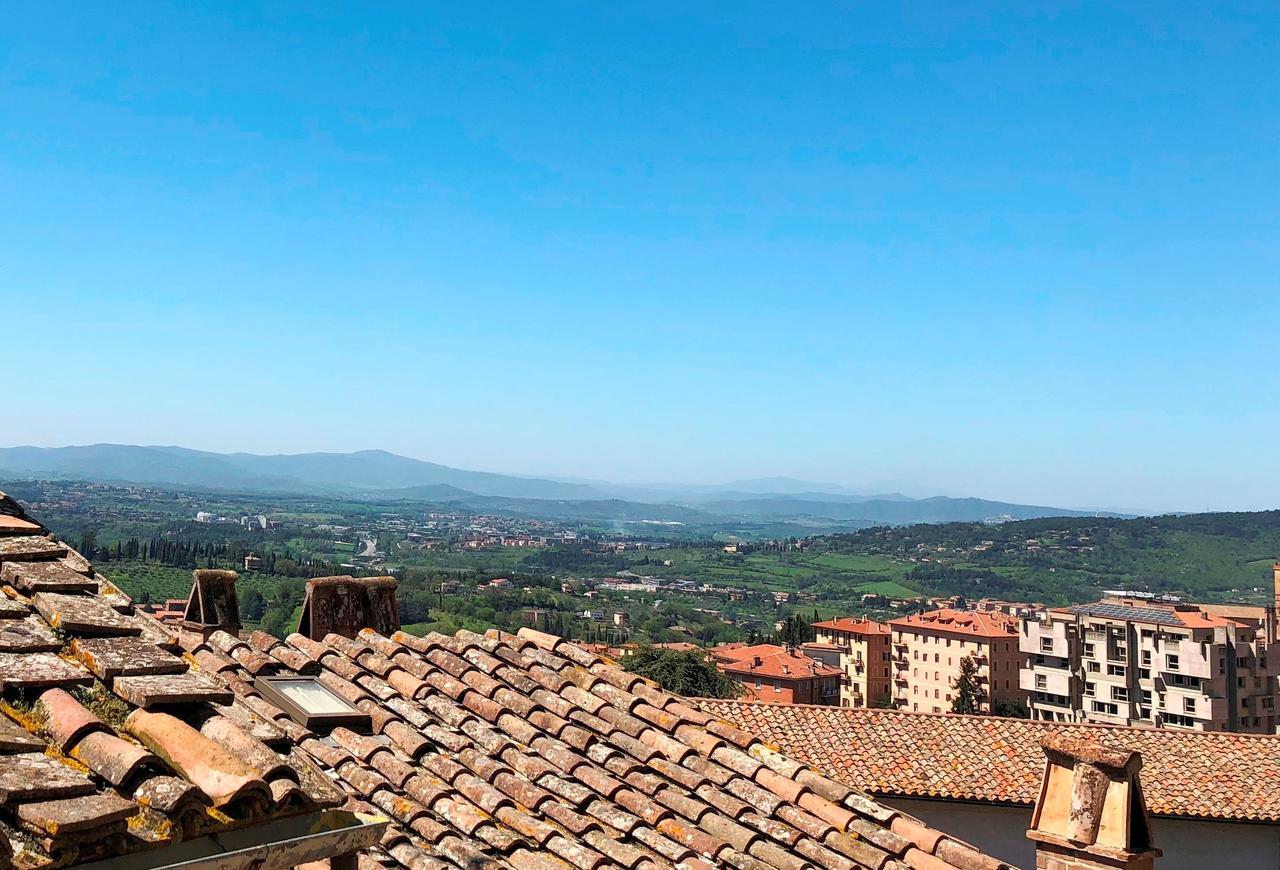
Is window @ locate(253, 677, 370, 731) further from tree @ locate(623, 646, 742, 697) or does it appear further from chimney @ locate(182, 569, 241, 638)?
tree @ locate(623, 646, 742, 697)

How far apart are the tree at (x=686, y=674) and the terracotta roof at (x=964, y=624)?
67.9 ft

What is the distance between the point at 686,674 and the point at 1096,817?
5464 centimetres

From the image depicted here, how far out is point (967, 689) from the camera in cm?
6994

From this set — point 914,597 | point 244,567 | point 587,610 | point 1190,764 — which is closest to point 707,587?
point 914,597

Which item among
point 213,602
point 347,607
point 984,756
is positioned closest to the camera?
point 347,607

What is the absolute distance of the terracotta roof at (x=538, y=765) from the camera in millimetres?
4465

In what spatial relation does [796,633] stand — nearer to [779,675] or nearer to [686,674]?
[779,675]

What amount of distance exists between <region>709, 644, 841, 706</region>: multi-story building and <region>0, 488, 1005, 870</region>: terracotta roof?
194ft

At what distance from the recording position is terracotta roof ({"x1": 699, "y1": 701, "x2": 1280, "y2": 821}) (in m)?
18.1

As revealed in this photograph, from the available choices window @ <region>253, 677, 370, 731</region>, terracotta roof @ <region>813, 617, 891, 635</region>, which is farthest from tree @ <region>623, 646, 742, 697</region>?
window @ <region>253, 677, 370, 731</region>

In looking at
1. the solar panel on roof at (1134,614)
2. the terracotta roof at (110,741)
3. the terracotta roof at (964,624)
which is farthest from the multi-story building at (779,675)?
the terracotta roof at (110,741)

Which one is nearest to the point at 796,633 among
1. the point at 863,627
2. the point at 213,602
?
the point at 863,627

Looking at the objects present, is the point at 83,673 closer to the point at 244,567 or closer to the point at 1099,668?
the point at 1099,668

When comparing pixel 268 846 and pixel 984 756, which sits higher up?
pixel 268 846
